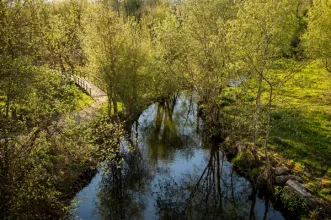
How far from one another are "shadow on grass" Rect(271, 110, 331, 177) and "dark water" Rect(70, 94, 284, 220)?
483 cm

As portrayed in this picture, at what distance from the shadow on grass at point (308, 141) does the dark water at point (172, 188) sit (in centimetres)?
483

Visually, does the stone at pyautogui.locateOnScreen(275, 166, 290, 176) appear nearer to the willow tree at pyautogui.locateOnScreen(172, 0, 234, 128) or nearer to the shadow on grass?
the shadow on grass

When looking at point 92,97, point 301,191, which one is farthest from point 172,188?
point 92,97

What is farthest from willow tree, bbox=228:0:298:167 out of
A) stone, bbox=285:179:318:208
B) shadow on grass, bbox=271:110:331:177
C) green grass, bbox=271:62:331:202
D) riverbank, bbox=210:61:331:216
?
stone, bbox=285:179:318:208

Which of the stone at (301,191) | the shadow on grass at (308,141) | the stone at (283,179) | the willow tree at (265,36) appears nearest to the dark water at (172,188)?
the stone at (283,179)

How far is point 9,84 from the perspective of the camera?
42.4ft

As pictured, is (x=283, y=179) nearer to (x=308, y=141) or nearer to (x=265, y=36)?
(x=308, y=141)

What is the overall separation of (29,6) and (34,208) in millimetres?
9703

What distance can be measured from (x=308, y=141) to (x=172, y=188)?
44.0 feet

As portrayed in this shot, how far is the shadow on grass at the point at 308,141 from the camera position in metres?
23.5

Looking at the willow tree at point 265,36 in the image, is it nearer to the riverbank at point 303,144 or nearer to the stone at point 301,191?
the riverbank at point 303,144

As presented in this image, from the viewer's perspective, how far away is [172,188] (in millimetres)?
23969

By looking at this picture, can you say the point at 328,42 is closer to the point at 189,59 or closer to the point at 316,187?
the point at 189,59

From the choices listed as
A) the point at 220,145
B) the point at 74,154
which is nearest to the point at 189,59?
the point at 220,145
